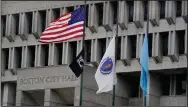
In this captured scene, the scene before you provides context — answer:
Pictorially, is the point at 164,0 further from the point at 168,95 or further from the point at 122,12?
the point at 168,95

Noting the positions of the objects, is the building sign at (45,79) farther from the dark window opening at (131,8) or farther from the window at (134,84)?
the dark window opening at (131,8)

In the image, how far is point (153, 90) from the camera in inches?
1939

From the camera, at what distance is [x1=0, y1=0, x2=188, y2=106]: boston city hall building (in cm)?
4656

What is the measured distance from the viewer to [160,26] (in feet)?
160

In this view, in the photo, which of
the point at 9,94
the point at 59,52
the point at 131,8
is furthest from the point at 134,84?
the point at 9,94

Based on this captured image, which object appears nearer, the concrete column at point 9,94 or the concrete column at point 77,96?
the concrete column at point 77,96

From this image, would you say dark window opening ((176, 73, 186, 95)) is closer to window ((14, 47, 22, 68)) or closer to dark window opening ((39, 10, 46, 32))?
dark window opening ((39, 10, 46, 32))

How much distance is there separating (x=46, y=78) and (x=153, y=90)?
9082mm

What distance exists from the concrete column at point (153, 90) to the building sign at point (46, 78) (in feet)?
23.5

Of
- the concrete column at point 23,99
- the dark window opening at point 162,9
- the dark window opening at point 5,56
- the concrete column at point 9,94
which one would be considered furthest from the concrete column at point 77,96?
the dark window opening at point 5,56

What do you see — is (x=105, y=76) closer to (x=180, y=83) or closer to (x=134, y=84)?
(x=180, y=83)

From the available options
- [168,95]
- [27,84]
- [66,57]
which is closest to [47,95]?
[27,84]

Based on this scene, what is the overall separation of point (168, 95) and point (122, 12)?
26.3ft

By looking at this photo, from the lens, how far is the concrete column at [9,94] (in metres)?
55.9
